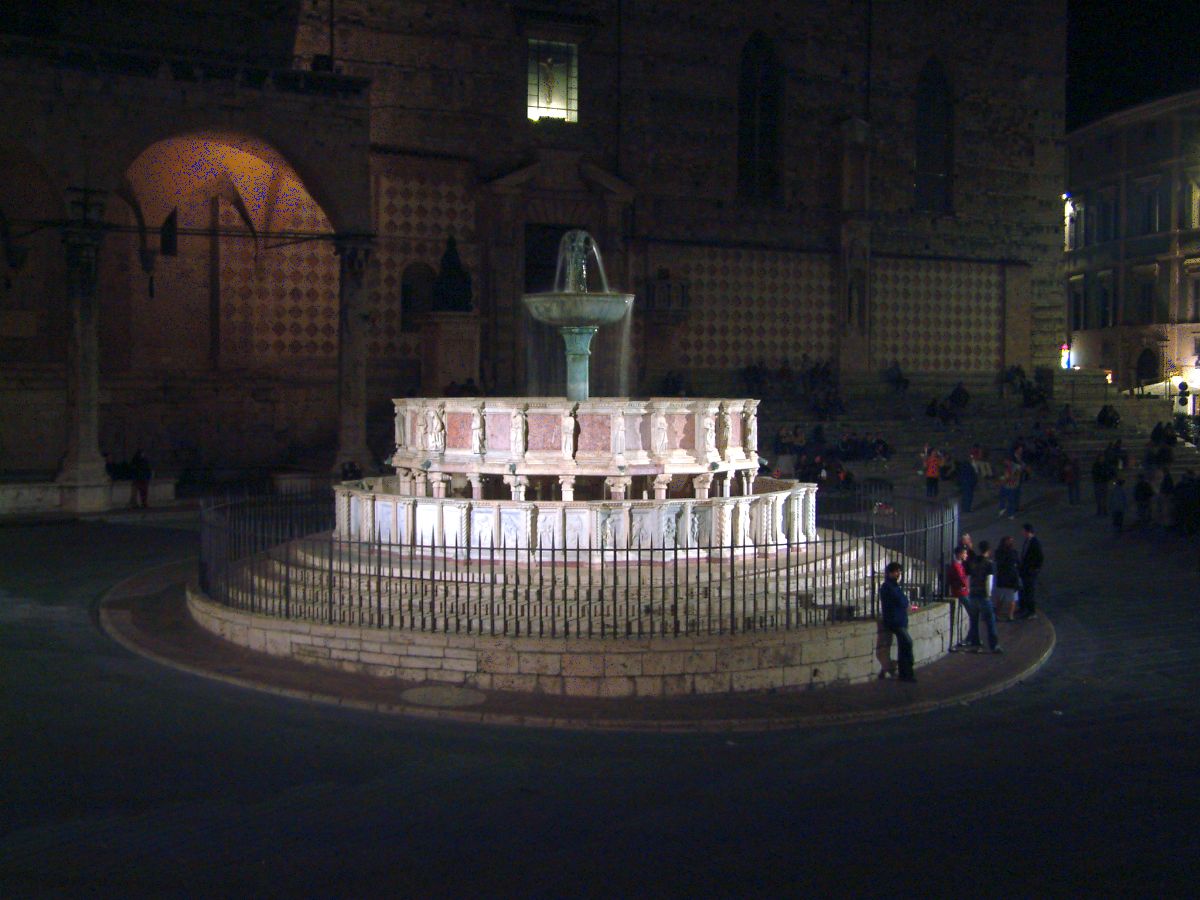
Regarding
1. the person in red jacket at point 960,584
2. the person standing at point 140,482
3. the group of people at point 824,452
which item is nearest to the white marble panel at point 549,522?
the person in red jacket at point 960,584

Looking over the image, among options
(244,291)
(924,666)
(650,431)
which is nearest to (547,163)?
(244,291)

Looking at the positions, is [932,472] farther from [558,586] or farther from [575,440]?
[558,586]

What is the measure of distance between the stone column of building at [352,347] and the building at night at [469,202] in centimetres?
6

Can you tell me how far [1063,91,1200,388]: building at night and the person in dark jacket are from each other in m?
34.2

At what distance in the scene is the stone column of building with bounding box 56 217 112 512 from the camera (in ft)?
67.2

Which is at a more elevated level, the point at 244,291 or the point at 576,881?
the point at 244,291

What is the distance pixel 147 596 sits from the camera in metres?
13.5

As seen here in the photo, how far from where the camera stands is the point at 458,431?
1309 cm

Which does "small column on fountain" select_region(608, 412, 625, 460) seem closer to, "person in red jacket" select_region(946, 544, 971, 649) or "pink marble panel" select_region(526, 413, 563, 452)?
"pink marble panel" select_region(526, 413, 563, 452)

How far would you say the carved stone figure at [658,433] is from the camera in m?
12.7

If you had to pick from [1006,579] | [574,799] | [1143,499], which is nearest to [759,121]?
[1143,499]

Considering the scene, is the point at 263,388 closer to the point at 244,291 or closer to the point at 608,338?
the point at 244,291

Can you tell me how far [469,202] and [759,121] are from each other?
8.73m

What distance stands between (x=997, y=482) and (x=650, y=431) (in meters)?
15.0
